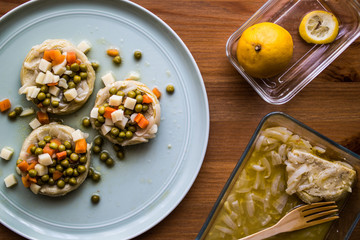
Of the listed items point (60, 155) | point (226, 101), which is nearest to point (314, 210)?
point (226, 101)

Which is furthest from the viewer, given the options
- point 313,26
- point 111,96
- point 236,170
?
point 313,26

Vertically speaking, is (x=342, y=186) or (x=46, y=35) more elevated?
(x=46, y=35)

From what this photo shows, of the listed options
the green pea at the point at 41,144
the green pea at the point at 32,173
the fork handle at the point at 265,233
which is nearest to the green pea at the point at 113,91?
the green pea at the point at 41,144

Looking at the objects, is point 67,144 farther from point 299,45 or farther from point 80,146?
point 299,45

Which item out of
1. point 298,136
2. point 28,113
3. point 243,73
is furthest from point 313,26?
point 28,113

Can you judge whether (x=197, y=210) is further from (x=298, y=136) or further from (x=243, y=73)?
(x=243, y=73)

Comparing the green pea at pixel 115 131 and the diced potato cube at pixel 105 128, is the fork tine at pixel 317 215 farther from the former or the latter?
the diced potato cube at pixel 105 128

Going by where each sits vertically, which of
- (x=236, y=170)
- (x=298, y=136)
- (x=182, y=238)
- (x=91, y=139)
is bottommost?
(x=182, y=238)
